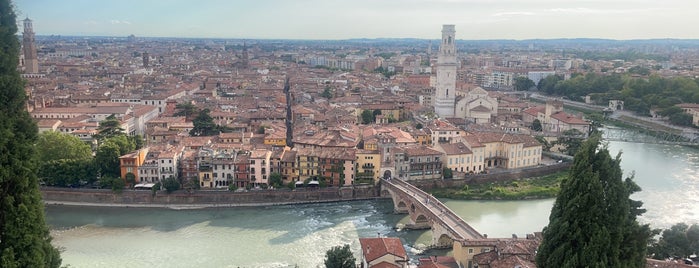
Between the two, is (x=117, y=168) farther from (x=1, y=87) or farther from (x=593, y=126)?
(x=593, y=126)

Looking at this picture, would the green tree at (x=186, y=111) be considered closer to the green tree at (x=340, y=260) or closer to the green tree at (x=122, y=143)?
the green tree at (x=122, y=143)

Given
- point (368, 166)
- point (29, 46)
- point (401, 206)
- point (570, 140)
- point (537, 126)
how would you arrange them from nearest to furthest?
point (401, 206)
point (368, 166)
point (570, 140)
point (537, 126)
point (29, 46)

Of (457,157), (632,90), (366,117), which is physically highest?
(632,90)

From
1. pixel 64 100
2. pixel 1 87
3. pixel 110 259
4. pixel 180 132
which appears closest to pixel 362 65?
pixel 64 100

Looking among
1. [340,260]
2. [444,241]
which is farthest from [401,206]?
[340,260]

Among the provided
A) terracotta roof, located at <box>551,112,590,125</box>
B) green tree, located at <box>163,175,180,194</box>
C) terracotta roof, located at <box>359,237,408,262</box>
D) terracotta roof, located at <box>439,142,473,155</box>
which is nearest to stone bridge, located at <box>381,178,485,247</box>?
terracotta roof, located at <box>359,237,408,262</box>

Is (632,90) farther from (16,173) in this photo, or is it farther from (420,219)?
(16,173)

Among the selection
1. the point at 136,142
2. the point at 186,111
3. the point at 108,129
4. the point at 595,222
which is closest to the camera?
the point at 595,222

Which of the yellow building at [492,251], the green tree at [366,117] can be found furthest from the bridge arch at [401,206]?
the green tree at [366,117]

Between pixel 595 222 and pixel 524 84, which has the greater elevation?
pixel 595 222
